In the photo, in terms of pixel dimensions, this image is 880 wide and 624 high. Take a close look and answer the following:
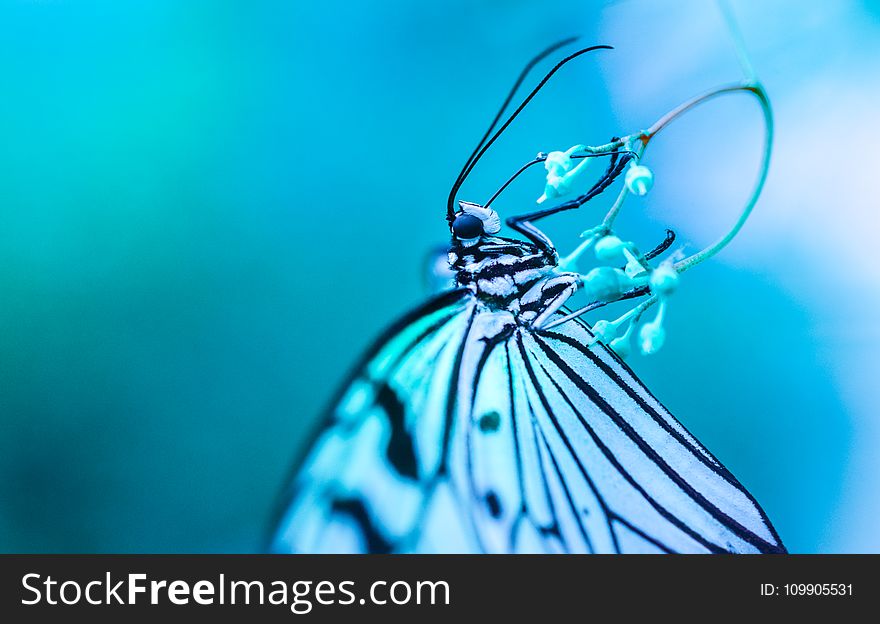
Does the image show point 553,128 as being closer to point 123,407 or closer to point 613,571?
point 613,571

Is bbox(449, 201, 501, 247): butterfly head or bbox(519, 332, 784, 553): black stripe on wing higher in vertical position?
bbox(449, 201, 501, 247): butterfly head

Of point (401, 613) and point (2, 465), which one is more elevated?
point (2, 465)

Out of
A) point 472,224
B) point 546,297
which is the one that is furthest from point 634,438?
point 472,224

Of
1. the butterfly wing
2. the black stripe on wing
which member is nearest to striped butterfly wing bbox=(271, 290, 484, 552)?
the butterfly wing

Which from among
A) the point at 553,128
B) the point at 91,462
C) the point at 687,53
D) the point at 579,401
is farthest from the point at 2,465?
the point at 687,53

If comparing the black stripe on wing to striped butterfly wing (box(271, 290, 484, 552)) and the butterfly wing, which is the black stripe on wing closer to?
the butterfly wing

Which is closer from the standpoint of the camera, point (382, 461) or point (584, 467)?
point (382, 461)

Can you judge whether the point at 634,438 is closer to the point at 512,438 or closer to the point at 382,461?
the point at 512,438
